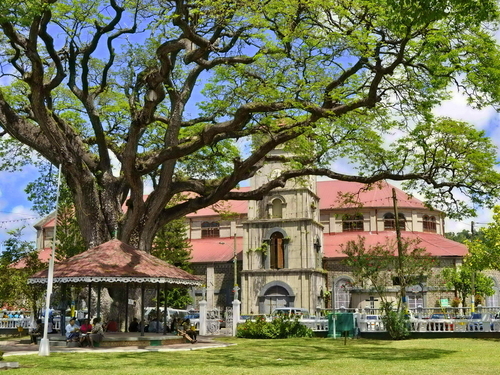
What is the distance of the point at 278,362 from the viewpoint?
51.5 ft

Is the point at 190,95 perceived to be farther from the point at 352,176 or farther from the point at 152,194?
the point at 352,176

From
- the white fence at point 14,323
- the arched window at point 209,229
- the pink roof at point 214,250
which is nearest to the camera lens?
the white fence at point 14,323

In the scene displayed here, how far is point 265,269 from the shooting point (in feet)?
150

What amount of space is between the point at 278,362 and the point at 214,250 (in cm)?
3571

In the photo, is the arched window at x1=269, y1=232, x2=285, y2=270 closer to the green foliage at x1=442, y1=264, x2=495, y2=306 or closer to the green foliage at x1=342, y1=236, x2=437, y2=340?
the green foliage at x1=442, y1=264, x2=495, y2=306

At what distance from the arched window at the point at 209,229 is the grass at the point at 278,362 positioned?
33.5m

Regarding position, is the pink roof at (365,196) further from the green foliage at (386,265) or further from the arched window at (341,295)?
the green foliage at (386,265)

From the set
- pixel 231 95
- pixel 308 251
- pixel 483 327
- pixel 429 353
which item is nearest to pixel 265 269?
pixel 308 251

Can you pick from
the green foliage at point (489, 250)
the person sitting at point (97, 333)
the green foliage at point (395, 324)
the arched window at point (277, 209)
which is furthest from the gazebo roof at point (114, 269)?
the arched window at point (277, 209)

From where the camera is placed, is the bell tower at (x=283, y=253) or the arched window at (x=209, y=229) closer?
the bell tower at (x=283, y=253)

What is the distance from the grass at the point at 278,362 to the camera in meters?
13.4

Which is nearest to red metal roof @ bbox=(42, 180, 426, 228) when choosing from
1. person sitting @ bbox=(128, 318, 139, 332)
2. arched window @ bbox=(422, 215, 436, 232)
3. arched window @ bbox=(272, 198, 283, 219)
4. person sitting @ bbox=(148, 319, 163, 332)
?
arched window @ bbox=(422, 215, 436, 232)

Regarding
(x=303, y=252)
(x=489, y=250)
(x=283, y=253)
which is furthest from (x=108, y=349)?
(x=283, y=253)

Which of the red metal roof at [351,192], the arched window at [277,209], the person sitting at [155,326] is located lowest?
the person sitting at [155,326]
